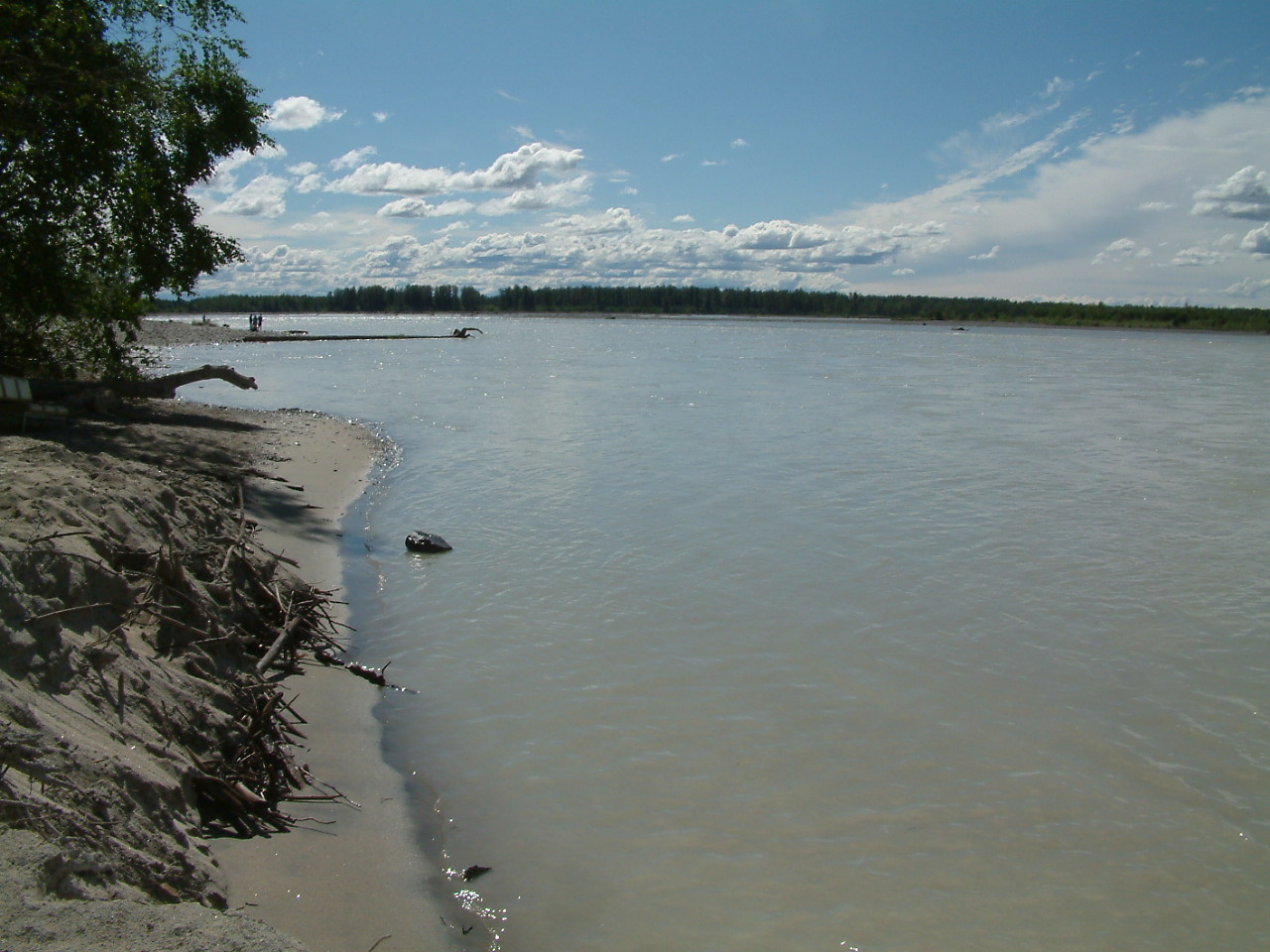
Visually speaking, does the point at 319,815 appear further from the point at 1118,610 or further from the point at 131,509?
the point at 1118,610

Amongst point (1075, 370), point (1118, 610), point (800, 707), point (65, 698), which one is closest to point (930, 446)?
point (1118, 610)

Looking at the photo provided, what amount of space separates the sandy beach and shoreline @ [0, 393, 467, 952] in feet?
0.04

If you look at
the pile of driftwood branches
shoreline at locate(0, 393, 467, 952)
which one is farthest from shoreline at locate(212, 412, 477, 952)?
the pile of driftwood branches

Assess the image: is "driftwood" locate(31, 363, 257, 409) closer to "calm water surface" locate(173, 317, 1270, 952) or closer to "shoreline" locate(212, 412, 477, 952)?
"calm water surface" locate(173, 317, 1270, 952)

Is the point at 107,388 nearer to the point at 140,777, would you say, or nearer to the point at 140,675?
the point at 140,675

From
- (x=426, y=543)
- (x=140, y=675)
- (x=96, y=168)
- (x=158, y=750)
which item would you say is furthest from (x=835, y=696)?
(x=96, y=168)

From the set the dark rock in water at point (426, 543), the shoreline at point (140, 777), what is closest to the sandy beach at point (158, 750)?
the shoreline at point (140, 777)

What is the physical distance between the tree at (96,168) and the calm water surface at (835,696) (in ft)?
20.9

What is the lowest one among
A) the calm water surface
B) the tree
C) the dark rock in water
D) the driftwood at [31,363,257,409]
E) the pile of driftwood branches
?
the calm water surface

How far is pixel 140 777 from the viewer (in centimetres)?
401

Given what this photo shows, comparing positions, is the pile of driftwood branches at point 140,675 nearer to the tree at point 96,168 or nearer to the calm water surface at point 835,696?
the calm water surface at point 835,696

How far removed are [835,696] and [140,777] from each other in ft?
17.6

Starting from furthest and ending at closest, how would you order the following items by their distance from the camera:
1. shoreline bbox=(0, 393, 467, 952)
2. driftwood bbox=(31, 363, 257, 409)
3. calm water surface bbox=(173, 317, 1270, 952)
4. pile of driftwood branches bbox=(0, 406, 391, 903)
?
1. driftwood bbox=(31, 363, 257, 409)
2. calm water surface bbox=(173, 317, 1270, 952)
3. pile of driftwood branches bbox=(0, 406, 391, 903)
4. shoreline bbox=(0, 393, 467, 952)

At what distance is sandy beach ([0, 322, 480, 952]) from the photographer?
3107 millimetres
